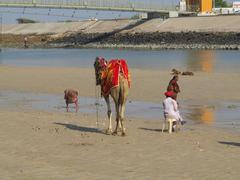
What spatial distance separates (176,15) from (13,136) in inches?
4102

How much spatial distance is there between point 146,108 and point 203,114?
212 centimetres

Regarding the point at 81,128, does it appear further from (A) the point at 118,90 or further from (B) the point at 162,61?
(B) the point at 162,61

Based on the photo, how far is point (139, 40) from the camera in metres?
103

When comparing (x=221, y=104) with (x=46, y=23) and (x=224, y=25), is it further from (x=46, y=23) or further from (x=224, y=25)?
(x=46, y=23)

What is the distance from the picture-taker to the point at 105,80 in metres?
13.1

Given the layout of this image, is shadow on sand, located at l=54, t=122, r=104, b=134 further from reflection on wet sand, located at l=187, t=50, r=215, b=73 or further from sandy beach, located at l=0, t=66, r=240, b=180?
reflection on wet sand, located at l=187, t=50, r=215, b=73

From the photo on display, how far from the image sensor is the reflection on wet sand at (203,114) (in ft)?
53.4

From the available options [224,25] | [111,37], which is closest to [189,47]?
[224,25]

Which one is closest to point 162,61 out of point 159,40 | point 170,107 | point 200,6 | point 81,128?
point 170,107

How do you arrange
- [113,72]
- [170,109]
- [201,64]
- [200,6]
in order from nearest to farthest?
1. [113,72]
2. [170,109]
3. [201,64]
4. [200,6]

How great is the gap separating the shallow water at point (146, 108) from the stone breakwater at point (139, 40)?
58436mm

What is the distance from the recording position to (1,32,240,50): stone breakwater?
289ft

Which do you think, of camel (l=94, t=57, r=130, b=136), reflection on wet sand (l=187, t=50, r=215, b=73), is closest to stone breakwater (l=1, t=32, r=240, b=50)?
reflection on wet sand (l=187, t=50, r=215, b=73)

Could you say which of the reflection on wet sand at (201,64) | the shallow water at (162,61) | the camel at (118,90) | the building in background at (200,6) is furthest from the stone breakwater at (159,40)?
the camel at (118,90)
